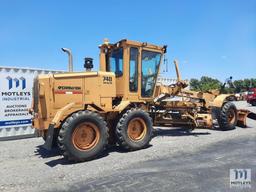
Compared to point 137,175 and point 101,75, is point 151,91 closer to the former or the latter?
point 101,75

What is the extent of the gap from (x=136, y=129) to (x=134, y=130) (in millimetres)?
71

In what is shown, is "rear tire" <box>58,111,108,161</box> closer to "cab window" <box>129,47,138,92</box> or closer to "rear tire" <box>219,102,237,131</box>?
"cab window" <box>129,47,138,92</box>

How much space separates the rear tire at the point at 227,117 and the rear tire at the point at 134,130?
167 inches

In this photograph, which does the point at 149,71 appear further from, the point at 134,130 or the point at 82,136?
the point at 82,136

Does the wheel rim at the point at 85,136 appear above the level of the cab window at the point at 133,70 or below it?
below

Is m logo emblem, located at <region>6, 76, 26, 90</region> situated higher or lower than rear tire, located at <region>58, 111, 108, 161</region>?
higher

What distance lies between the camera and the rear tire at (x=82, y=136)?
21.4 feet

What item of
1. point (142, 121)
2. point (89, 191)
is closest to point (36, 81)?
point (142, 121)

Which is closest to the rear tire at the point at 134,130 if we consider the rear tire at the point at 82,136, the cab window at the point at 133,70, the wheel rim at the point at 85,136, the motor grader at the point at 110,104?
the motor grader at the point at 110,104

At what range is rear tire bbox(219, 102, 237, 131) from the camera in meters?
11.1

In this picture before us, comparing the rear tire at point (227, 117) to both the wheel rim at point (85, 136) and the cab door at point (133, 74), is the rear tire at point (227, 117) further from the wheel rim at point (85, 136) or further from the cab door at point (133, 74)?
the wheel rim at point (85, 136)

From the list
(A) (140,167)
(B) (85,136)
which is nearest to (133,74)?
(B) (85,136)

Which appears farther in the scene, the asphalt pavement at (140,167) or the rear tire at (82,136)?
the rear tire at (82,136)

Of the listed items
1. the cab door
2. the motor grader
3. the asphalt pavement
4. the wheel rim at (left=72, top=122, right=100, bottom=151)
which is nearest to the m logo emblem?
the asphalt pavement
